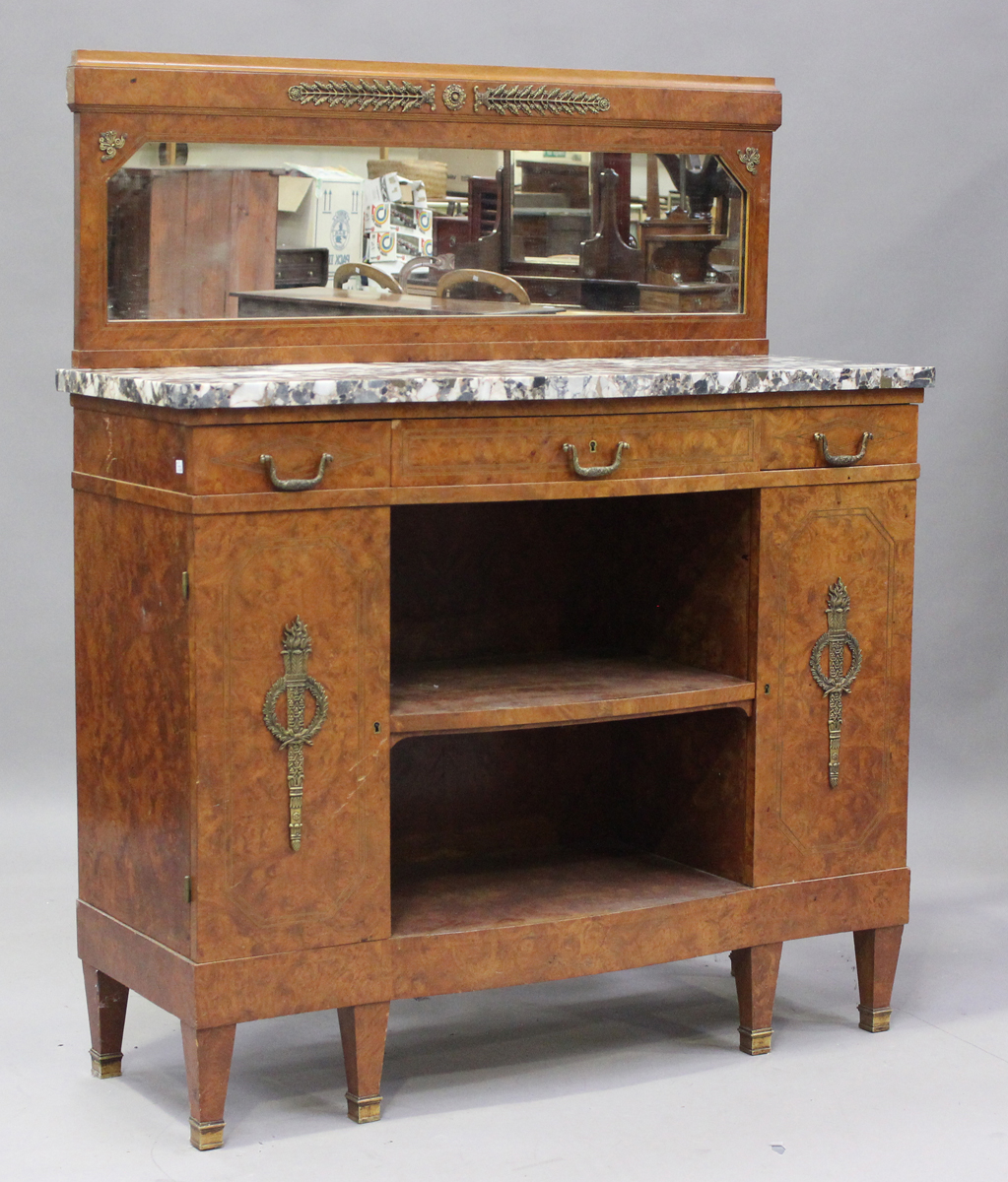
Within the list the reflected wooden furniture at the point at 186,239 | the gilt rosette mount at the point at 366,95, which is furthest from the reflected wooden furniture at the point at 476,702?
the gilt rosette mount at the point at 366,95

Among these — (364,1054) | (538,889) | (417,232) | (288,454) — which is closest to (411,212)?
(417,232)

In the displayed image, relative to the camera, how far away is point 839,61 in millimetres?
5223

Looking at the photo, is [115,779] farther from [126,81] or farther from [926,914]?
[926,914]

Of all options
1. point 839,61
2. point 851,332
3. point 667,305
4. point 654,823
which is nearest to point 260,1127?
point 654,823

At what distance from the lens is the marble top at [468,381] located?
10.4ft

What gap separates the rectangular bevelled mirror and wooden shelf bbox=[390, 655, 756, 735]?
23.9 inches

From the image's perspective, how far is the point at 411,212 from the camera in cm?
383

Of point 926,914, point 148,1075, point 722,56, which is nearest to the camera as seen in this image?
point 148,1075

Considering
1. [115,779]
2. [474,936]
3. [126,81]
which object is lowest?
[474,936]

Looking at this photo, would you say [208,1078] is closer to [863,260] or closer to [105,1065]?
[105,1065]

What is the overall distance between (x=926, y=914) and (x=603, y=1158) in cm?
151

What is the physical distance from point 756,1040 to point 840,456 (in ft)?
3.64

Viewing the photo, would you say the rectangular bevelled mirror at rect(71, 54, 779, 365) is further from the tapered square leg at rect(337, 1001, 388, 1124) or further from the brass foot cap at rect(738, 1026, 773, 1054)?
the brass foot cap at rect(738, 1026, 773, 1054)

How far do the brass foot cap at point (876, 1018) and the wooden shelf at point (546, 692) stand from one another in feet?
2.26
